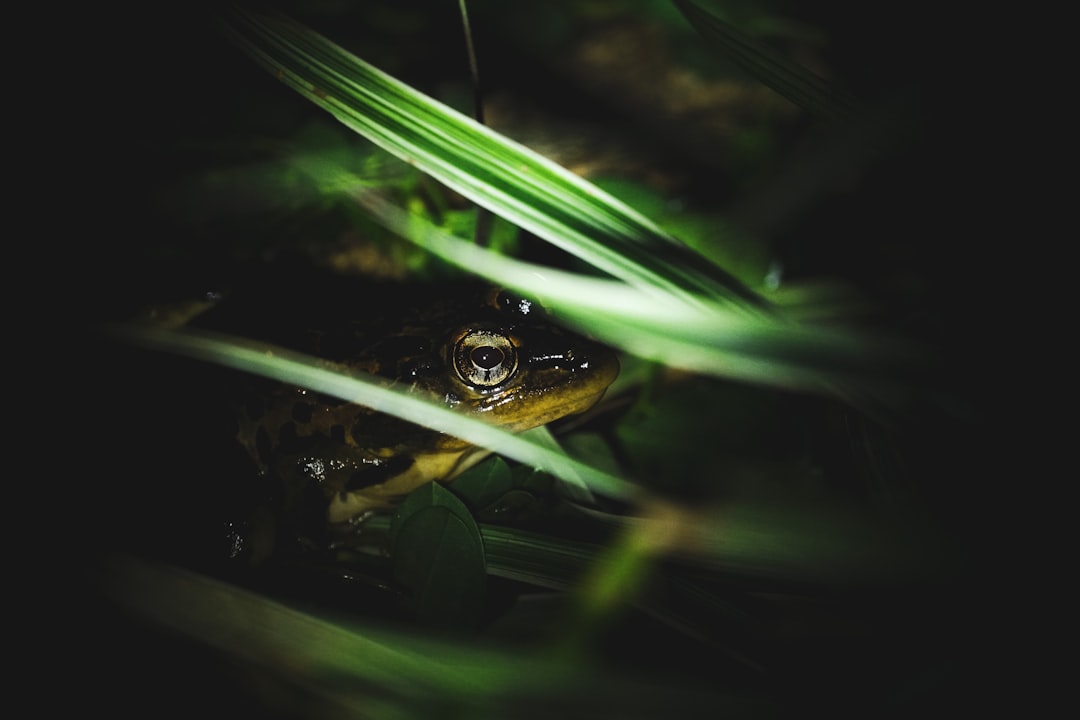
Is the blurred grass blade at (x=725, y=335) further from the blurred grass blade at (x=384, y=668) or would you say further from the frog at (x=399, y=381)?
the blurred grass blade at (x=384, y=668)

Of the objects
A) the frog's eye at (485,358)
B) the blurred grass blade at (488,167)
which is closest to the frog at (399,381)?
the frog's eye at (485,358)

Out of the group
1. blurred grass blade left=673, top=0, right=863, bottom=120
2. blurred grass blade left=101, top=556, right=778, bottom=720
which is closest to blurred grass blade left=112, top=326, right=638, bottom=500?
blurred grass blade left=101, top=556, right=778, bottom=720

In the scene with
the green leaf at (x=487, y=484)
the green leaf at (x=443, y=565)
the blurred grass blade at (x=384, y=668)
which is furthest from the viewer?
the green leaf at (x=487, y=484)

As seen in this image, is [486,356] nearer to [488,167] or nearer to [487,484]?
[487,484]

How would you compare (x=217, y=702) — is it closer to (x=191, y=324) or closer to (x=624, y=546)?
(x=624, y=546)

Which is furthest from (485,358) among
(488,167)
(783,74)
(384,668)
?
(783,74)

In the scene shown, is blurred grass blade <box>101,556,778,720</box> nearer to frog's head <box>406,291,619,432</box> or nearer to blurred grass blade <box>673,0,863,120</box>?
frog's head <box>406,291,619,432</box>
